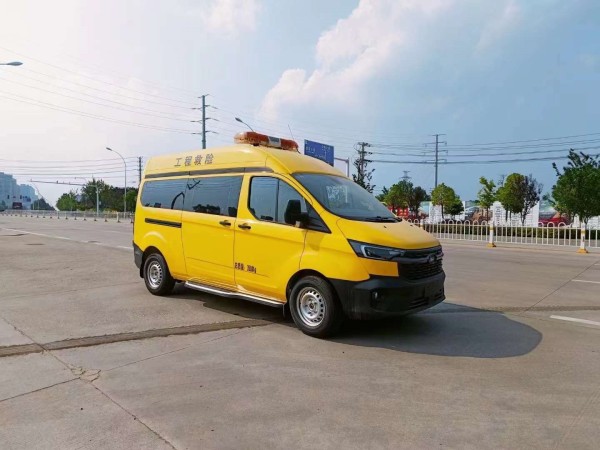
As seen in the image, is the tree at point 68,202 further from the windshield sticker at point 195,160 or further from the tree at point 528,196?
the windshield sticker at point 195,160

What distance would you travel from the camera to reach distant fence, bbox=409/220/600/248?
67.9 feet

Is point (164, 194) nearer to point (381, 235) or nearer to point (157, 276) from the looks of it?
point (157, 276)

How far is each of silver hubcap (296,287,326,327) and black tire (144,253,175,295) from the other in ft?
9.43

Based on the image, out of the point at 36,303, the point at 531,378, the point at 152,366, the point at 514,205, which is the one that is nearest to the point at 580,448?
the point at 531,378

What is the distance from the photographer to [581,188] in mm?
24953

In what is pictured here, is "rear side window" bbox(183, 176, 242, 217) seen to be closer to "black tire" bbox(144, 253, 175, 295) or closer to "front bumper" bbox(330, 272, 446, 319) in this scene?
"black tire" bbox(144, 253, 175, 295)

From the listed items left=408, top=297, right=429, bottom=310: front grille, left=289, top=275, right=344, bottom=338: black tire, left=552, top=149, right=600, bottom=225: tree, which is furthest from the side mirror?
left=552, top=149, right=600, bottom=225: tree

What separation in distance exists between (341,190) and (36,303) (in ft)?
16.3

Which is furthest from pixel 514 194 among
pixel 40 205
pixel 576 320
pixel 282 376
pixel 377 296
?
pixel 40 205

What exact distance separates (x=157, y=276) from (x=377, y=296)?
420cm

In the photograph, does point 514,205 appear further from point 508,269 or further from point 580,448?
point 580,448

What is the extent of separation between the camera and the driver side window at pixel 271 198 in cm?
591

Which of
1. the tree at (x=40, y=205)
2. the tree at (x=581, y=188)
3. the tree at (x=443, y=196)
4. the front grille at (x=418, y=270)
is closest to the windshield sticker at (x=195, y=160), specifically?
the front grille at (x=418, y=270)

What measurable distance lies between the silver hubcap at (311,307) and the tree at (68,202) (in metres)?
124
